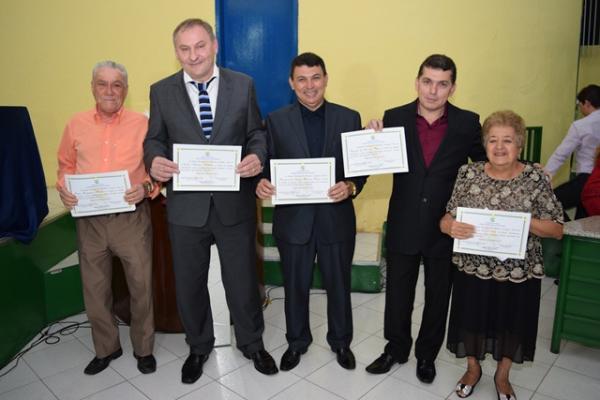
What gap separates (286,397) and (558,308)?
1.74 m

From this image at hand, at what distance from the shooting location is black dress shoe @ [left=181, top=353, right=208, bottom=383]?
2.45 meters

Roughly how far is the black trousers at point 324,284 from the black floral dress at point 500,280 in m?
0.59

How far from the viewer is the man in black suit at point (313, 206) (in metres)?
2.26

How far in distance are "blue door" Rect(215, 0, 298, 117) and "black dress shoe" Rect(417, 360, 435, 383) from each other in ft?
8.81

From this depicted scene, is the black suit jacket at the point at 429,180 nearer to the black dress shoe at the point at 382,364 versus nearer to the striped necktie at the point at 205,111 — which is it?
the black dress shoe at the point at 382,364

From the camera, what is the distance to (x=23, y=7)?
402 centimetres

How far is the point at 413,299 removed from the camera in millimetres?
2371

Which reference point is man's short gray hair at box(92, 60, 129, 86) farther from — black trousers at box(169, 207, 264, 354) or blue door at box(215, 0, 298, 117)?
blue door at box(215, 0, 298, 117)

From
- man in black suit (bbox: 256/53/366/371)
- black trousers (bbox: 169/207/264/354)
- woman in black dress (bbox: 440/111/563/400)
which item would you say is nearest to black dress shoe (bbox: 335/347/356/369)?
man in black suit (bbox: 256/53/366/371)

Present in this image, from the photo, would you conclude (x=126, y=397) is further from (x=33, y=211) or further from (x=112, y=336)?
(x=33, y=211)

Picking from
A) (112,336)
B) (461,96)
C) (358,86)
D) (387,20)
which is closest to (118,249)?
(112,336)

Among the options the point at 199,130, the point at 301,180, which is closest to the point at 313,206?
the point at 301,180

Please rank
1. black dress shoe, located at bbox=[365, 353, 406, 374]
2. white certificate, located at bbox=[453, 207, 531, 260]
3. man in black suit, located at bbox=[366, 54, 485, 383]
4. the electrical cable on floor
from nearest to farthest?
white certificate, located at bbox=[453, 207, 531, 260] < man in black suit, located at bbox=[366, 54, 485, 383] < black dress shoe, located at bbox=[365, 353, 406, 374] < the electrical cable on floor

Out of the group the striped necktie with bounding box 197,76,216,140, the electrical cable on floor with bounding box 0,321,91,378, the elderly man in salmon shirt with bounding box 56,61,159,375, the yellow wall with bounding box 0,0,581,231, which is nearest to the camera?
the striped necktie with bounding box 197,76,216,140
